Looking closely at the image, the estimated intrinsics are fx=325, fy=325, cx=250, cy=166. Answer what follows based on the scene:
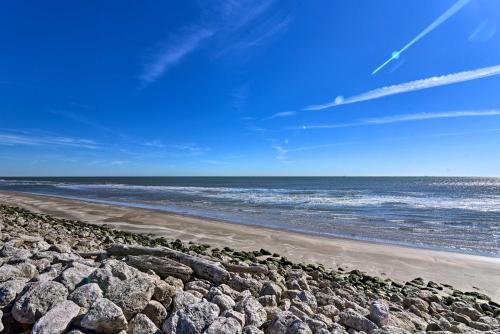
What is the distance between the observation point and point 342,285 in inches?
235

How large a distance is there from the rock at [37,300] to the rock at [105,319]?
1.66 feet

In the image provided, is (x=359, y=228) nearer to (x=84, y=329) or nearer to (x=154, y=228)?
(x=154, y=228)

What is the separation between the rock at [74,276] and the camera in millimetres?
3744

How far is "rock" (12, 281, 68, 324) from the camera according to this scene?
317 cm

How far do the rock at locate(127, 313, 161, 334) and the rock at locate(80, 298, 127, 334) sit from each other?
8cm

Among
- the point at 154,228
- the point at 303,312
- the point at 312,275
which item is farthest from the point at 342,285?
the point at 154,228

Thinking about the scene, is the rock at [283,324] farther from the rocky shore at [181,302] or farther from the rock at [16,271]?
the rock at [16,271]

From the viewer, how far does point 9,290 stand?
355cm

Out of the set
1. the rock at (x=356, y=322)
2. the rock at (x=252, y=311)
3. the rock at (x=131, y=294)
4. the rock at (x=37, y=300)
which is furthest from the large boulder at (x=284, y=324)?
the rock at (x=37, y=300)

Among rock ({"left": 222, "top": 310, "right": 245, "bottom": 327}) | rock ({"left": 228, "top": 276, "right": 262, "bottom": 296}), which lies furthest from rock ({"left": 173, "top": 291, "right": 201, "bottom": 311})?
rock ({"left": 228, "top": 276, "right": 262, "bottom": 296})

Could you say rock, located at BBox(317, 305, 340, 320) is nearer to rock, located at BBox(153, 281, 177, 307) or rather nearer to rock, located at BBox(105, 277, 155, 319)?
rock, located at BBox(153, 281, 177, 307)

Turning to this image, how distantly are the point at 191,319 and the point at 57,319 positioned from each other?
123 centimetres

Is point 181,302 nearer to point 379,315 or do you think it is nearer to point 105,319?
point 105,319

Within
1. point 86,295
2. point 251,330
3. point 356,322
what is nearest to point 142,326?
point 86,295
